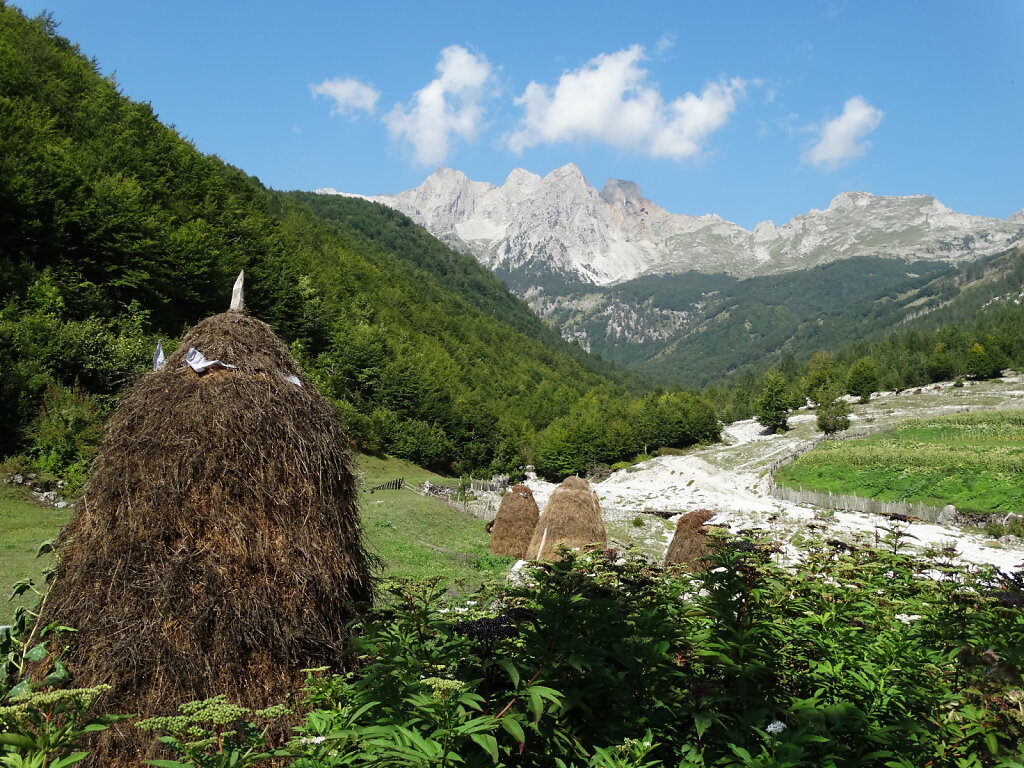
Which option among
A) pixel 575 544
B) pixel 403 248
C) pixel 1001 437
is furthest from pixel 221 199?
pixel 403 248

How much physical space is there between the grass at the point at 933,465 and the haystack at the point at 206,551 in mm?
43378

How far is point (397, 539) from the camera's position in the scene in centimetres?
2067

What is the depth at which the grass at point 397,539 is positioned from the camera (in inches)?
496

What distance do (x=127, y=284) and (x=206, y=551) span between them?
34.7 m

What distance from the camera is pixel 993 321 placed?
160750 mm

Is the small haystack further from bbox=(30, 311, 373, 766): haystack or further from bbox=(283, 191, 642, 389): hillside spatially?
bbox=(283, 191, 642, 389): hillside

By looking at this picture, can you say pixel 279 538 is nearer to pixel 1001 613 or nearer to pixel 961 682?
pixel 961 682

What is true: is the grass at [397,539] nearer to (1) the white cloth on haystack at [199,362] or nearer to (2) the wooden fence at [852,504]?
(1) the white cloth on haystack at [199,362]

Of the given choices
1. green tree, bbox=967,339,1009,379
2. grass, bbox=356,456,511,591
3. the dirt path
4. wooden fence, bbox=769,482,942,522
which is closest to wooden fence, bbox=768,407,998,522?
wooden fence, bbox=769,482,942,522

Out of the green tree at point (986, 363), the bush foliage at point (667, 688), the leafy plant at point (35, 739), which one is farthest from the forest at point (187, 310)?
the bush foliage at point (667, 688)

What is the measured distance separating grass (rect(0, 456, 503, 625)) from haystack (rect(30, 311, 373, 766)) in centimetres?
103

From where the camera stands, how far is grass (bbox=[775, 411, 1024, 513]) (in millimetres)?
38844

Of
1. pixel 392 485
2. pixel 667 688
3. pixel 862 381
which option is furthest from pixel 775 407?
pixel 667 688

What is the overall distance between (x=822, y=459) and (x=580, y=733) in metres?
59.9
